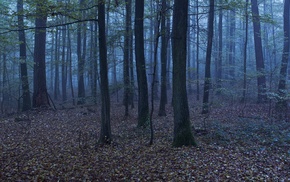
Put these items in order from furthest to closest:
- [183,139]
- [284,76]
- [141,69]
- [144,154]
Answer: [284,76] → [141,69] → [183,139] → [144,154]

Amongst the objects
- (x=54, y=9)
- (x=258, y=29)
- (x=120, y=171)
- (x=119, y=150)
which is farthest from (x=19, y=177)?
(x=258, y=29)

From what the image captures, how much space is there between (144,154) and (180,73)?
112 inches

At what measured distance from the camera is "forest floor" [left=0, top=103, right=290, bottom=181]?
6469mm

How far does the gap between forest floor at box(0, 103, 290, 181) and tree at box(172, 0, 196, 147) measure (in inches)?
19.4

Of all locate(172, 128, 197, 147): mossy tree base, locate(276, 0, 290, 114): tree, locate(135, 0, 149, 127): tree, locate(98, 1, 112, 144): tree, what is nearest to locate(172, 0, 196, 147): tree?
locate(172, 128, 197, 147): mossy tree base

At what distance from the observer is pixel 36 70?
683 inches

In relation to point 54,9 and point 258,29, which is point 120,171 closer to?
point 54,9

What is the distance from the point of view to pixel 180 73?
823 centimetres

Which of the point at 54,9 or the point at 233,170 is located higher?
the point at 54,9

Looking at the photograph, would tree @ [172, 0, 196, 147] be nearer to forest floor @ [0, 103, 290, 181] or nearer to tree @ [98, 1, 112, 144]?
forest floor @ [0, 103, 290, 181]

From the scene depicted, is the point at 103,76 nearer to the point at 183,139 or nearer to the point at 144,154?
the point at 144,154

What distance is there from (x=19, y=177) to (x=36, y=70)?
12.1m

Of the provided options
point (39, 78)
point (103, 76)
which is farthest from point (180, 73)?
point (39, 78)

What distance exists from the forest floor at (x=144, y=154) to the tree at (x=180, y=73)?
1.62 feet
